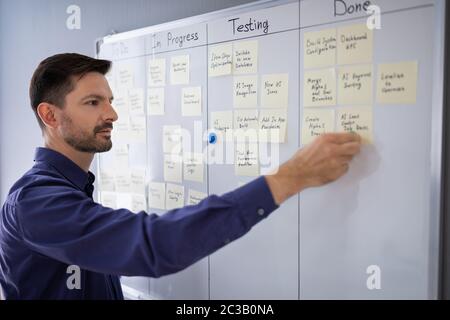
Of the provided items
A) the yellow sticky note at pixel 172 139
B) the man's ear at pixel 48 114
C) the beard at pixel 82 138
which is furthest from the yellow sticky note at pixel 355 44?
the man's ear at pixel 48 114

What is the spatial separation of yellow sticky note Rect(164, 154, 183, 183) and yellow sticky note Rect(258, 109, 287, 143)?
0.36m

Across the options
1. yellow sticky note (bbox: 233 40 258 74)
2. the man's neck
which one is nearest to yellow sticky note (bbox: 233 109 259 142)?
yellow sticky note (bbox: 233 40 258 74)

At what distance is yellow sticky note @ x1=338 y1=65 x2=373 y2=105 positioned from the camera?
100cm

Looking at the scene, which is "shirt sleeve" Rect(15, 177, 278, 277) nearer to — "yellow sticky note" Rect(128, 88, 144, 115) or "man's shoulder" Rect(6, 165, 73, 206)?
"man's shoulder" Rect(6, 165, 73, 206)

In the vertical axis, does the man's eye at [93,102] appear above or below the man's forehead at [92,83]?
below

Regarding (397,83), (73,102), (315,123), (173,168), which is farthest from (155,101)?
(397,83)

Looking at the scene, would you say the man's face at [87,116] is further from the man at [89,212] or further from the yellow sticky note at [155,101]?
the yellow sticky note at [155,101]

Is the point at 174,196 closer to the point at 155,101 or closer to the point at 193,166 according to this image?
the point at 193,166

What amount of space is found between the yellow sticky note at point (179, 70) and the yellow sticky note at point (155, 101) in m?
0.07

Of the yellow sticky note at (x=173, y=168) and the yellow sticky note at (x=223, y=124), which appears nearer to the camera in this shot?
the yellow sticky note at (x=223, y=124)

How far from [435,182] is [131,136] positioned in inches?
42.7

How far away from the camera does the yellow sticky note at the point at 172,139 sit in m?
1.41

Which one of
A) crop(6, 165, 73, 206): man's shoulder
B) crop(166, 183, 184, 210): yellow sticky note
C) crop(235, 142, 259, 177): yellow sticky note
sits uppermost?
crop(235, 142, 259, 177): yellow sticky note
